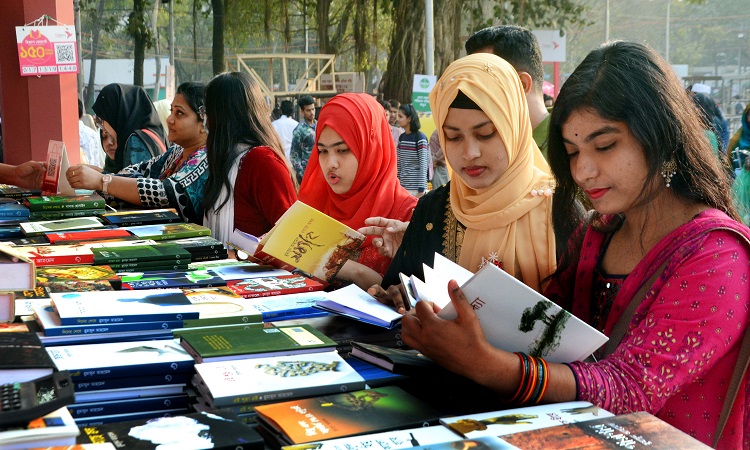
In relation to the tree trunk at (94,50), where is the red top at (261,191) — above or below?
below

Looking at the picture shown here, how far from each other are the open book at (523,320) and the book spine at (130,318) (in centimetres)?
64

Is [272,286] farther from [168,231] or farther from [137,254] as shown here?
[168,231]

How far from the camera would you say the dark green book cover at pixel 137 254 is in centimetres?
254

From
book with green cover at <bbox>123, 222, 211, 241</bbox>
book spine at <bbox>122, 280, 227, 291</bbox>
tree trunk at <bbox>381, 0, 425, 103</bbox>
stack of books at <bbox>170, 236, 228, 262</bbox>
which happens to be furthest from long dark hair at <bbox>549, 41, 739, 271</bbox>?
tree trunk at <bbox>381, 0, 425, 103</bbox>

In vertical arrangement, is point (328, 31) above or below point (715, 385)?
above

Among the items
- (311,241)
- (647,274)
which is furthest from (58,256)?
(647,274)

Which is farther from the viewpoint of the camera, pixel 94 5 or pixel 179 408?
pixel 94 5

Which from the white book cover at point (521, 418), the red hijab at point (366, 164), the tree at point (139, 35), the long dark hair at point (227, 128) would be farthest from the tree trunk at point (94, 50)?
A: the white book cover at point (521, 418)

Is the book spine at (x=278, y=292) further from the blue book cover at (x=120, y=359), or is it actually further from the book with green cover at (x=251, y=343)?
the blue book cover at (x=120, y=359)

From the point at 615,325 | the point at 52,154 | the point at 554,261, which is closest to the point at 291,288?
the point at 554,261

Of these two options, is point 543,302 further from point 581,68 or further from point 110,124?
point 110,124

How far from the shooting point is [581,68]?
1.65 meters

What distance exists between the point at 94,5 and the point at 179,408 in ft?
45.5

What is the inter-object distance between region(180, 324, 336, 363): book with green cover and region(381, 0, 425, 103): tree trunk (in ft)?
42.7
